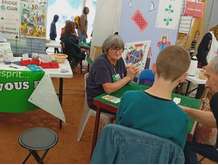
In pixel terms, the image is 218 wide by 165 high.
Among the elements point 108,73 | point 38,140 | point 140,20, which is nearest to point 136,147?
point 38,140

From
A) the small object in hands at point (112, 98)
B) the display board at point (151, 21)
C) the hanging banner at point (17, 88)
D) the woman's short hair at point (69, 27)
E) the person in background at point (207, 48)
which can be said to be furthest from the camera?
the woman's short hair at point (69, 27)

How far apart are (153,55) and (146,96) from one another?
275 centimetres

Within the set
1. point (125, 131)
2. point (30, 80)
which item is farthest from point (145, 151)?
point (30, 80)

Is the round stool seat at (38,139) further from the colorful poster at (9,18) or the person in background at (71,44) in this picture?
the person in background at (71,44)

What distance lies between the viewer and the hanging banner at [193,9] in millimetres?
4003

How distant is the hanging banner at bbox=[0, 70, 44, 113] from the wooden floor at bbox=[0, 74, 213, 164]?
0.31 meters

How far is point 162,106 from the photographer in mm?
1163

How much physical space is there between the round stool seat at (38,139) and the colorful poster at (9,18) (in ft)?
8.13

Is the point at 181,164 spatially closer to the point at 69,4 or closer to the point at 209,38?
the point at 209,38

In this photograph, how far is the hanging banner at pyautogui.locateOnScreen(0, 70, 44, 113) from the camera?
2.53 m

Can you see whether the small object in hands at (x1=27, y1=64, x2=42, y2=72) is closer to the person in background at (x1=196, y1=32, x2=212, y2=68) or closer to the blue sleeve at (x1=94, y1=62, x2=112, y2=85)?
the blue sleeve at (x1=94, y1=62, x2=112, y2=85)

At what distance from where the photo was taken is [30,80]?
2.59m

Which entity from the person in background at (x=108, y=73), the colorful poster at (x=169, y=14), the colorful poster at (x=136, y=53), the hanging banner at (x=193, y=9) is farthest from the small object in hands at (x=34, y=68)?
the hanging banner at (x=193, y=9)

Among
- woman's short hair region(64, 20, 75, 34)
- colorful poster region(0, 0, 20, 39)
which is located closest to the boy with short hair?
colorful poster region(0, 0, 20, 39)
